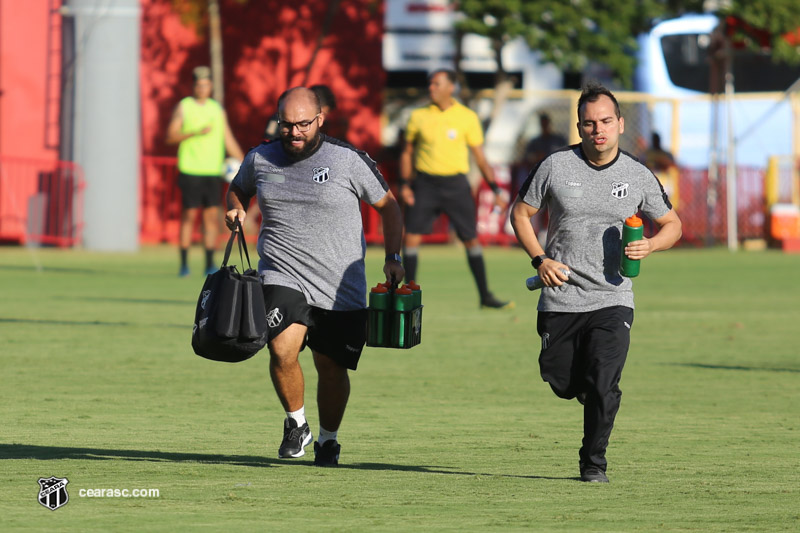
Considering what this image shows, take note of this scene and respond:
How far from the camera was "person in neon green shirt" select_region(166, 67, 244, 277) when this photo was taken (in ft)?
58.7

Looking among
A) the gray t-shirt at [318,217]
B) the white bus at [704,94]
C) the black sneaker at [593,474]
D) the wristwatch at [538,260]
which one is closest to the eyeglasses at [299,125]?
the gray t-shirt at [318,217]

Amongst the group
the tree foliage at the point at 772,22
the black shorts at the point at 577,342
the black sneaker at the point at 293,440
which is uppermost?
the tree foliage at the point at 772,22

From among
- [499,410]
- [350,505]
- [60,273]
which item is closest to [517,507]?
[350,505]

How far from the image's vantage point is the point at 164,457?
295 inches

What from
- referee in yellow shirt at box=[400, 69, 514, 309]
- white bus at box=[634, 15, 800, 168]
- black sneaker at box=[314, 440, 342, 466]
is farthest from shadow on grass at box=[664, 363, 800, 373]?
white bus at box=[634, 15, 800, 168]

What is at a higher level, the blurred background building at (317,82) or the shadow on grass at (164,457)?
the blurred background building at (317,82)

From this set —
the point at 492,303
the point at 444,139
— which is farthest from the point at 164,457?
the point at 492,303

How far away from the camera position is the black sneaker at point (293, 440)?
25.0 feet

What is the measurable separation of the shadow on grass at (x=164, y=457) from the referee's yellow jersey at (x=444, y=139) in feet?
26.1

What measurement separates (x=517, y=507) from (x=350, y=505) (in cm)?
66

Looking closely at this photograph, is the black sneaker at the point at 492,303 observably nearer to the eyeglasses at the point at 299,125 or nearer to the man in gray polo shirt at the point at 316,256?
the man in gray polo shirt at the point at 316,256

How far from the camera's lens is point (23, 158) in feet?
80.7

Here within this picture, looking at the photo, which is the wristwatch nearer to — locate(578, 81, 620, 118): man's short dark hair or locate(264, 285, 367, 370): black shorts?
locate(578, 81, 620, 118): man's short dark hair

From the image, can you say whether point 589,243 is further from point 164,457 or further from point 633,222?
point 164,457
